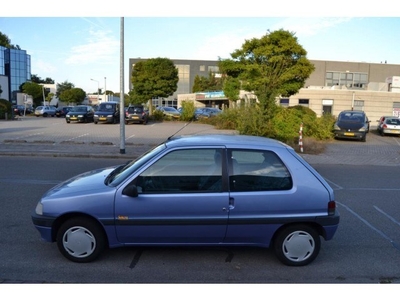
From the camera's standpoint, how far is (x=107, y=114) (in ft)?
89.4

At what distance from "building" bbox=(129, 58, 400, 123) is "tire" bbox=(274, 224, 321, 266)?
45.5 ft

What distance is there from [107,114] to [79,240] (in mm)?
24529

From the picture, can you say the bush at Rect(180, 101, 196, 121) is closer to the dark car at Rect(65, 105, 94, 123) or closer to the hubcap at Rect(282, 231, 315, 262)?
the dark car at Rect(65, 105, 94, 123)

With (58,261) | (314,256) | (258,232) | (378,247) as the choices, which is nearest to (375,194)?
(378,247)

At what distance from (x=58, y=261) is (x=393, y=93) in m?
40.7

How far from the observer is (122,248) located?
4.34m

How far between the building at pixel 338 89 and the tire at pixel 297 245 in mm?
13873

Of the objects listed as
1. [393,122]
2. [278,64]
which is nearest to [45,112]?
[278,64]

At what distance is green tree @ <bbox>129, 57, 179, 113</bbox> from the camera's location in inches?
1201

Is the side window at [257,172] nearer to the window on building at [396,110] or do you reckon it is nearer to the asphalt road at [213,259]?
the asphalt road at [213,259]

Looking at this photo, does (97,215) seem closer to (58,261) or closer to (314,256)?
(58,261)

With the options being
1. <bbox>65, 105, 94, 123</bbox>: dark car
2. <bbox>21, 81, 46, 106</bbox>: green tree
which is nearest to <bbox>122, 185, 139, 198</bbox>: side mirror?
<bbox>65, 105, 94, 123</bbox>: dark car

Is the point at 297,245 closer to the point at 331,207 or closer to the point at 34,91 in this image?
the point at 331,207

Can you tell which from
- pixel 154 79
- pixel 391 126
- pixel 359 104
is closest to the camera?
pixel 391 126
